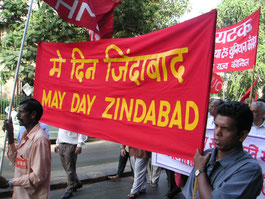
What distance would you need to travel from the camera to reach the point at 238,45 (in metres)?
6.12

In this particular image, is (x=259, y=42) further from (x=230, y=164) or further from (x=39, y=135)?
(x=230, y=164)

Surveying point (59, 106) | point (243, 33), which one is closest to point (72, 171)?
point (59, 106)

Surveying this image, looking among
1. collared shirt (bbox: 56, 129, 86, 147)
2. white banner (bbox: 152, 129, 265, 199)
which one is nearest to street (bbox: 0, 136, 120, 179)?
collared shirt (bbox: 56, 129, 86, 147)

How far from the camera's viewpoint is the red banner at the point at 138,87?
2.18m

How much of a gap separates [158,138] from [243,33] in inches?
174

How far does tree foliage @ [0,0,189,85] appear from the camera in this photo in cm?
1018

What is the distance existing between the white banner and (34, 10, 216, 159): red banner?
149 centimetres

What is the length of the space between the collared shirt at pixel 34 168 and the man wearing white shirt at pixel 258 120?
2919 millimetres

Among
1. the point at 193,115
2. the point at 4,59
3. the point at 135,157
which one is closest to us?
the point at 193,115

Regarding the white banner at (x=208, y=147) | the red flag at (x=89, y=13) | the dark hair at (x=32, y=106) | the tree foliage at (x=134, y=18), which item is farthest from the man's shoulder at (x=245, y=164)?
the tree foliage at (x=134, y=18)

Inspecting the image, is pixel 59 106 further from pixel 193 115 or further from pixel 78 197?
pixel 78 197

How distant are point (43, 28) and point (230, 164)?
33.0 ft

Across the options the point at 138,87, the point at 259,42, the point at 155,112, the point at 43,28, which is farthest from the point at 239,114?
the point at 259,42

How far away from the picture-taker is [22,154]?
8.29 ft
